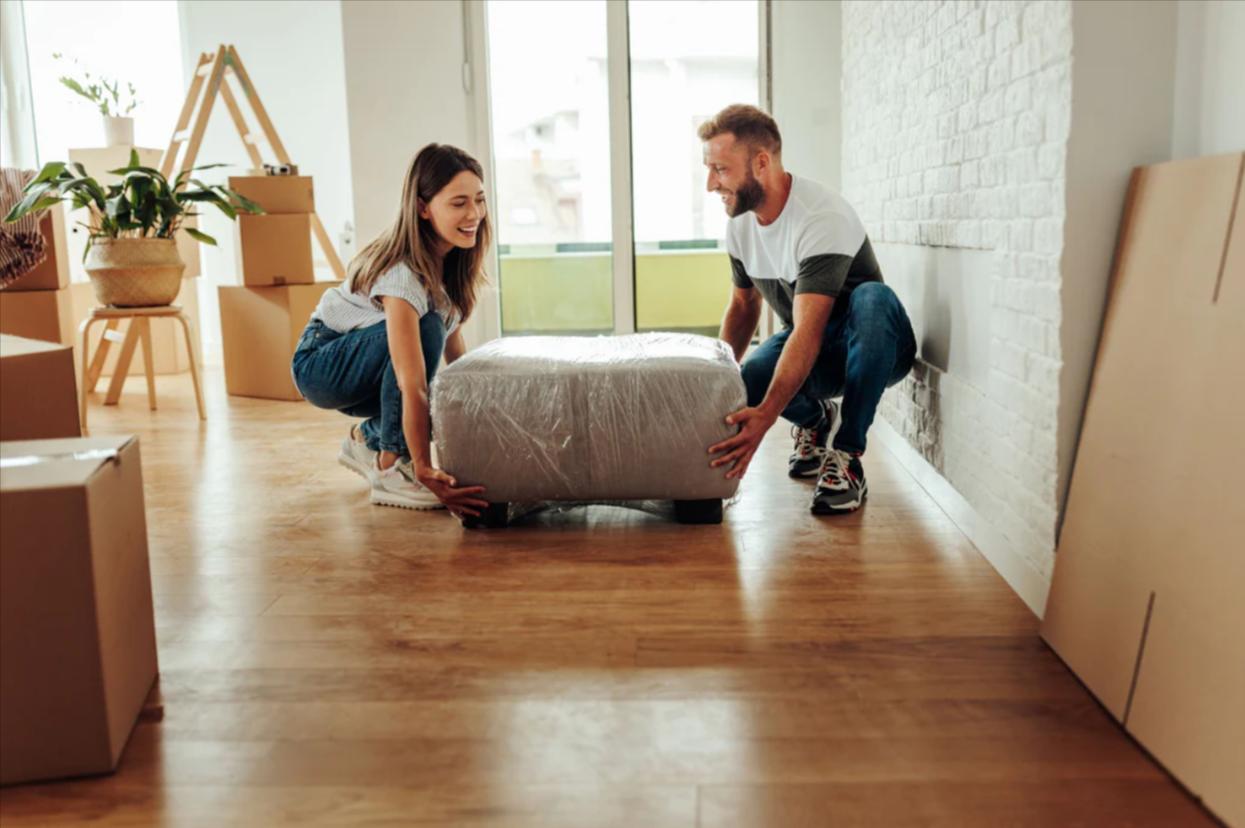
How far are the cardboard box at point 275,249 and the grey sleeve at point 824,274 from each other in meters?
2.43

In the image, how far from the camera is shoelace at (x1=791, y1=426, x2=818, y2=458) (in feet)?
9.04

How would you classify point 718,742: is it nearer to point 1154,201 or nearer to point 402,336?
point 1154,201

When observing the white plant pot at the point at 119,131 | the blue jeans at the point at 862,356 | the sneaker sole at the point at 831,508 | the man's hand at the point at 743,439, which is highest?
the white plant pot at the point at 119,131

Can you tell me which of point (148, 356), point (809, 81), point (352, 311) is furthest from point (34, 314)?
point (809, 81)

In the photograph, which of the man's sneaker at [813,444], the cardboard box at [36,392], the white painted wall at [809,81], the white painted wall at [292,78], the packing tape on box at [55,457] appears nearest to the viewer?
the packing tape on box at [55,457]

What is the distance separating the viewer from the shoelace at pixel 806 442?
275 centimetres

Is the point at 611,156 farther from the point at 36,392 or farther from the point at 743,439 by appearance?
the point at 36,392

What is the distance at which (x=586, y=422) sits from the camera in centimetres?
219

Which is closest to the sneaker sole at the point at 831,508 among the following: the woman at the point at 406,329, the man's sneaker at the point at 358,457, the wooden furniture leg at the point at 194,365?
the woman at the point at 406,329

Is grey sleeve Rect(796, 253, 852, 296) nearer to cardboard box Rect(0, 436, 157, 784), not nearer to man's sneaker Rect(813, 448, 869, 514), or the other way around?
man's sneaker Rect(813, 448, 869, 514)

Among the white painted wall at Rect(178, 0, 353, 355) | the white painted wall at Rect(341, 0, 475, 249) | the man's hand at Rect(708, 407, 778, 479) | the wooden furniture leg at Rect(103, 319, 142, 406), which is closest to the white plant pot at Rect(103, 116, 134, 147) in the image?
the white painted wall at Rect(178, 0, 353, 355)

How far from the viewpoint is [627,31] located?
471 cm

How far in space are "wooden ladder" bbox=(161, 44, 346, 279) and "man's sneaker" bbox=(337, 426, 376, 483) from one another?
71.2 inches

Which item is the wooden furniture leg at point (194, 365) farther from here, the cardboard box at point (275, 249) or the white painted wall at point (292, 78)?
the white painted wall at point (292, 78)
